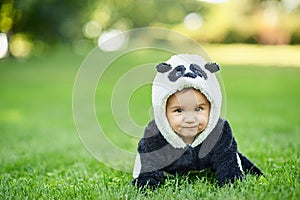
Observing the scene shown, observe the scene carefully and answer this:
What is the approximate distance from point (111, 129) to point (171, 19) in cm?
2039

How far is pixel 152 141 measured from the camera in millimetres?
3324

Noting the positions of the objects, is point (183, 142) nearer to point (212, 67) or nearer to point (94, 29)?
point (212, 67)

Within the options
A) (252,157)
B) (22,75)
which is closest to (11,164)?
(252,157)

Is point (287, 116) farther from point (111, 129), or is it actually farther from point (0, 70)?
point (0, 70)

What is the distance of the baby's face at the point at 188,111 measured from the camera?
305cm

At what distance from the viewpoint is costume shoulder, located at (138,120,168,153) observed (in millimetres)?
3316

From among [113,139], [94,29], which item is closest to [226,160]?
[113,139]

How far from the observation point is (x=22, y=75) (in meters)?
18.9

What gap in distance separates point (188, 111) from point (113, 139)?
3.15 meters

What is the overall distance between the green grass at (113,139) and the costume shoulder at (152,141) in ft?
0.94

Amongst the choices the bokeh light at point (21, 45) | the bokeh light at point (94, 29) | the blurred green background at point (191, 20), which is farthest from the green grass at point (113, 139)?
the bokeh light at point (94, 29)

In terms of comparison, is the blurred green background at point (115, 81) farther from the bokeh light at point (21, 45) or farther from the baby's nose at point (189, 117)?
the baby's nose at point (189, 117)

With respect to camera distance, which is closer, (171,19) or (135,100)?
(135,100)

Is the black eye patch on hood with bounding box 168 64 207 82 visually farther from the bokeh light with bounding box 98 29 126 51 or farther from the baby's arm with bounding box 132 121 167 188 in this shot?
the bokeh light with bounding box 98 29 126 51
